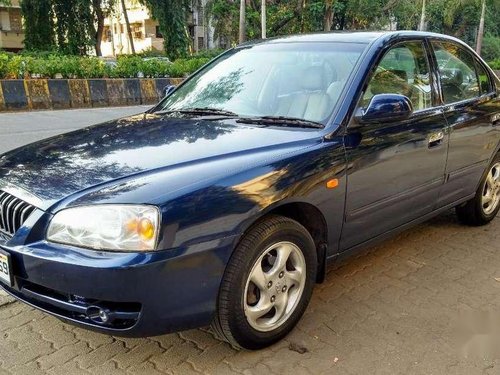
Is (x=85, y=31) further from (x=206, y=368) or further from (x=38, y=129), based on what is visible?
(x=206, y=368)

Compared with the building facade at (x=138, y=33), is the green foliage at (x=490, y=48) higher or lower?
lower

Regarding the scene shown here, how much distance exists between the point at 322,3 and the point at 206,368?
29769 millimetres

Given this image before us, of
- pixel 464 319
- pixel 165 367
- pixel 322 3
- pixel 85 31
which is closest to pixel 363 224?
pixel 464 319

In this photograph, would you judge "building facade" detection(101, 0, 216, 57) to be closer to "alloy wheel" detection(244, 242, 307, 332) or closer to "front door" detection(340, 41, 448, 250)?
"front door" detection(340, 41, 448, 250)

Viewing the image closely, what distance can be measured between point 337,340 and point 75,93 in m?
11.1

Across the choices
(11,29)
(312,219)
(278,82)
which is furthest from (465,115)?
(11,29)

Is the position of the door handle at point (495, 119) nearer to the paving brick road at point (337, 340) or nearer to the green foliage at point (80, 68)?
the paving brick road at point (337, 340)

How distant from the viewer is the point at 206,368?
101 inches

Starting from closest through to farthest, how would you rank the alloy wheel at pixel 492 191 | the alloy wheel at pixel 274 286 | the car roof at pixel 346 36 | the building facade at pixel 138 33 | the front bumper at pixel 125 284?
the front bumper at pixel 125 284 < the alloy wheel at pixel 274 286 < the car roof at pixel 346 36 < the alloy wheel at pixel 492 191 < the building facade at pixel 138 33

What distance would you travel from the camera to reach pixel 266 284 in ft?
8.62

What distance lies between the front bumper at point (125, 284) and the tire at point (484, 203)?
9.74 feet

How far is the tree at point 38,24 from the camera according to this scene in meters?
24.9

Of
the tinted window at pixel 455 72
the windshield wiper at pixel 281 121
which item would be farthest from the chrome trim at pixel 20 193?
the tinted window at pixel 455 72

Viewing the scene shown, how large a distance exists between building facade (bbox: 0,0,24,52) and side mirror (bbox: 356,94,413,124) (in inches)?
1813
